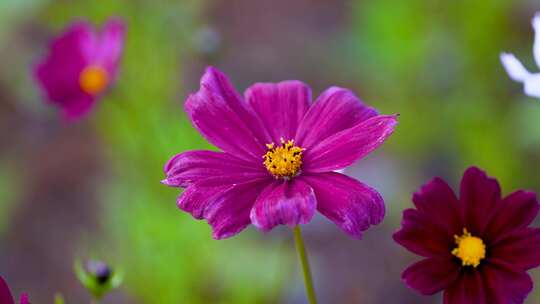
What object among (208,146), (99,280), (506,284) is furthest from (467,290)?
(208,146)

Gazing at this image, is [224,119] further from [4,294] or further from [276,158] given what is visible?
[4,294]

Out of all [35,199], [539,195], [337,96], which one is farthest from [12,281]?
[337,96]

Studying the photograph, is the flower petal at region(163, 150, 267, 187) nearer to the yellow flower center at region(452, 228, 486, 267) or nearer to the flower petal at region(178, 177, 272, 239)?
the flower petal at region(178, 177, 272, 239)

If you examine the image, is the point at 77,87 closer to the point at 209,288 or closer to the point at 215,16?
the point at 209,288

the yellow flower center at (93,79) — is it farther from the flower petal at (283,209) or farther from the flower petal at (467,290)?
the flower petal at (467,290)

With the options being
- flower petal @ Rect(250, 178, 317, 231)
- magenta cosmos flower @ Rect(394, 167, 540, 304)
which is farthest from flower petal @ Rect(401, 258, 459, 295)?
flower petal @ Rect(250, 178, 317, 231)

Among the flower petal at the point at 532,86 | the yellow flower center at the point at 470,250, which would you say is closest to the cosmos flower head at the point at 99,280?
the yellow flower center at the point at 470,250
